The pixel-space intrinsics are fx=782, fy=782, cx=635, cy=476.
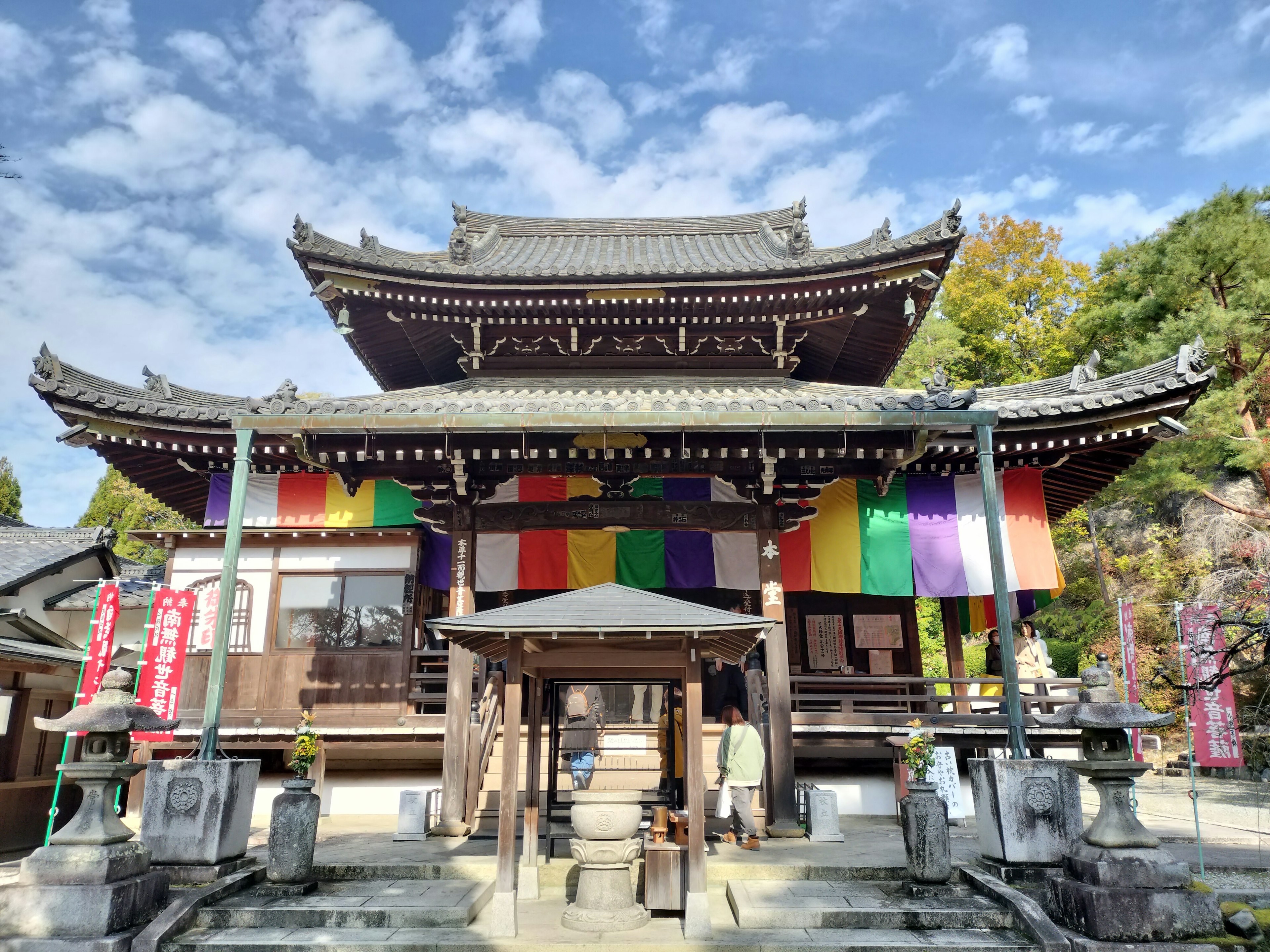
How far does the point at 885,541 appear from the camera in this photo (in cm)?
1221

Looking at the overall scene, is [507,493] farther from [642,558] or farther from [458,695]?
[458,695]

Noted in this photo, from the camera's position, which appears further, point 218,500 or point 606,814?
point 218,500

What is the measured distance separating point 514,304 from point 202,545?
6.56 meters

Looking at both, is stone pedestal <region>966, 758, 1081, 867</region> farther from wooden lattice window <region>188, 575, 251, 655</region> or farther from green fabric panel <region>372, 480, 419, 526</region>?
wooden lattice window <region>188, 575, 251, 655</region>

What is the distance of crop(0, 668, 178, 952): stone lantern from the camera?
689 cm

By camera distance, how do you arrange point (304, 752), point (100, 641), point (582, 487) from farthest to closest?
point (582, 487), point (100, 641), point (304, 752)

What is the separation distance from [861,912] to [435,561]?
8.40 metres

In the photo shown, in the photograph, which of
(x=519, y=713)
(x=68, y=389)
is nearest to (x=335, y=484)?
(x=68, y=389)

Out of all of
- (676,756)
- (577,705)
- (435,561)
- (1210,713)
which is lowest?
(676,756)

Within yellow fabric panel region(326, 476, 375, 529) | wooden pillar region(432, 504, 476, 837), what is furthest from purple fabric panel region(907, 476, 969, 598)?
yellow fabric panel region(326, 476, 375, 529)

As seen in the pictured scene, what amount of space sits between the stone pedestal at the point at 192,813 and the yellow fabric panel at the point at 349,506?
16.0 ft

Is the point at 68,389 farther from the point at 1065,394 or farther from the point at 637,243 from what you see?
the point at 1065,394

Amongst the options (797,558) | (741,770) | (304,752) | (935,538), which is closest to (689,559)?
(797,558)

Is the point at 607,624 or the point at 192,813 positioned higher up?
the point at 607,624
